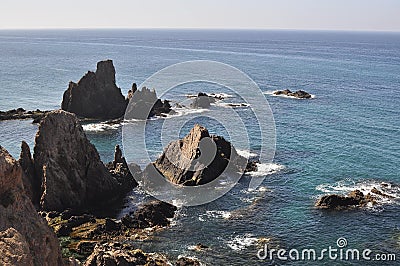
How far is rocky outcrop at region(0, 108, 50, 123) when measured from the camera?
345 ft

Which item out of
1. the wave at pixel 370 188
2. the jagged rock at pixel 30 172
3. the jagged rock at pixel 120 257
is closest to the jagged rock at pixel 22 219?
the jagged rock at pixel 120 257

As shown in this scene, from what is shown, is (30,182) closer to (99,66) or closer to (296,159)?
(296,159)

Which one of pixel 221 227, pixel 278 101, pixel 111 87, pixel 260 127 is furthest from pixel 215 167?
pixel 278 101

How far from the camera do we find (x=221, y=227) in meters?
52.5

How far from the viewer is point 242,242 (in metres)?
48.8

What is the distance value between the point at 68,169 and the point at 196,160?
61.4ft

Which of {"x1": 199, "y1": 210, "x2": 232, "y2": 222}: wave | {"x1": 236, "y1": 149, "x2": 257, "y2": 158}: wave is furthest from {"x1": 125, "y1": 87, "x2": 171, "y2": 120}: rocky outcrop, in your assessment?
{"x1": 199, "y1": 210, "x2": 232, "y2": 222}: wave

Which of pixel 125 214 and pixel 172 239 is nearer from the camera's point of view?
pixel 172 239

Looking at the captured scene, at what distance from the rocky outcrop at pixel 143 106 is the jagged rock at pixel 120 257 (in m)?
64.1

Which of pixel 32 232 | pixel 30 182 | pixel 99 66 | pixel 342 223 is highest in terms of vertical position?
pixel 99 66

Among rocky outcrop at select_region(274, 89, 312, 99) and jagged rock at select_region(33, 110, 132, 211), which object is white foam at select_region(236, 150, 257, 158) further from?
rocky outcrop at select_region(274, 89, 312, 99)

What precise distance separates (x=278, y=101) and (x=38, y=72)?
361 ft

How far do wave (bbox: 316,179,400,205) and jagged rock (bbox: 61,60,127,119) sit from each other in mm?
61060

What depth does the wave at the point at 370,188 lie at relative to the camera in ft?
194
